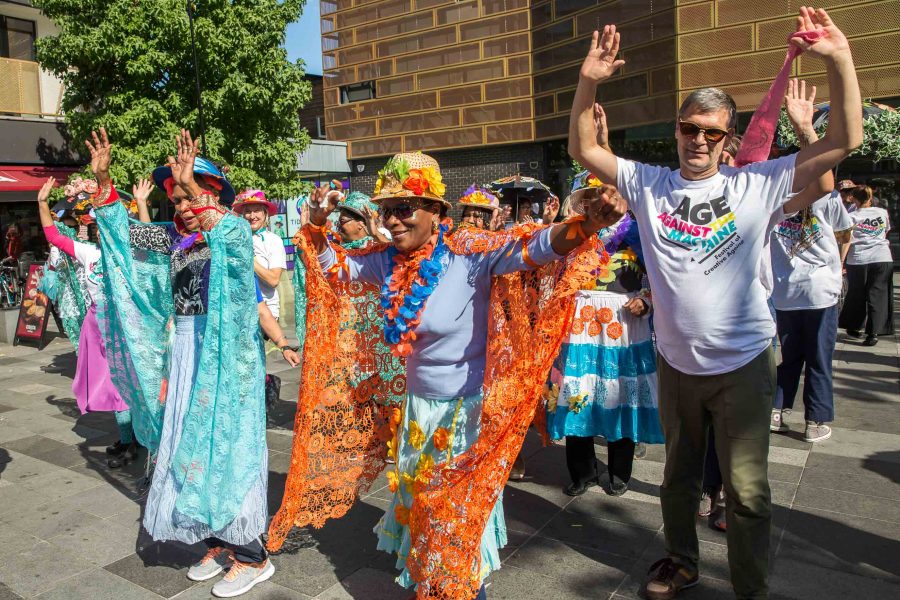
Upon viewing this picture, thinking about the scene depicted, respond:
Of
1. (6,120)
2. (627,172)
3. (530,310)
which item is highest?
(6,120)

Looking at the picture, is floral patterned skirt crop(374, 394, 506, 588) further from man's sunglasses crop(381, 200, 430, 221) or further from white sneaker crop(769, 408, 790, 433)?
white sneaker crop(769, 408, 790, 433)

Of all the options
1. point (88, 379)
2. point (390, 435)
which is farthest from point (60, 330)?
point (390, 435)

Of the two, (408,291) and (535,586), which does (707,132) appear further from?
(535,586)

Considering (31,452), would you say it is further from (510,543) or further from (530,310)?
(530,310)

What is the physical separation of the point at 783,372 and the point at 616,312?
1756mm

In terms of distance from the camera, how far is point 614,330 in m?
4.38

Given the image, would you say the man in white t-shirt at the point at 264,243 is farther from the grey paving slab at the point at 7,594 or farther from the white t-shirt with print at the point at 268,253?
the grey paving slab at the point at 7,594

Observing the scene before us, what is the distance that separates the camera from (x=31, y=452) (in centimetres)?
586

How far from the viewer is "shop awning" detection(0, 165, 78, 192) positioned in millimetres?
14951

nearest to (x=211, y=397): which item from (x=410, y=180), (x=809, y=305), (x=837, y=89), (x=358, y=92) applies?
(x=410, y=180)

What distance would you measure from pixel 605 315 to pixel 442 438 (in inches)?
74.1

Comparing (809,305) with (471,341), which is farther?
(809,305)

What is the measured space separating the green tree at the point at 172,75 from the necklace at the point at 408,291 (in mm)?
10820

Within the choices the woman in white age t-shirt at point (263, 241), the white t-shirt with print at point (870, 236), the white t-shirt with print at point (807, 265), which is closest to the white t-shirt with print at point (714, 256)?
the white t-shirt with print at point (807, 265)
